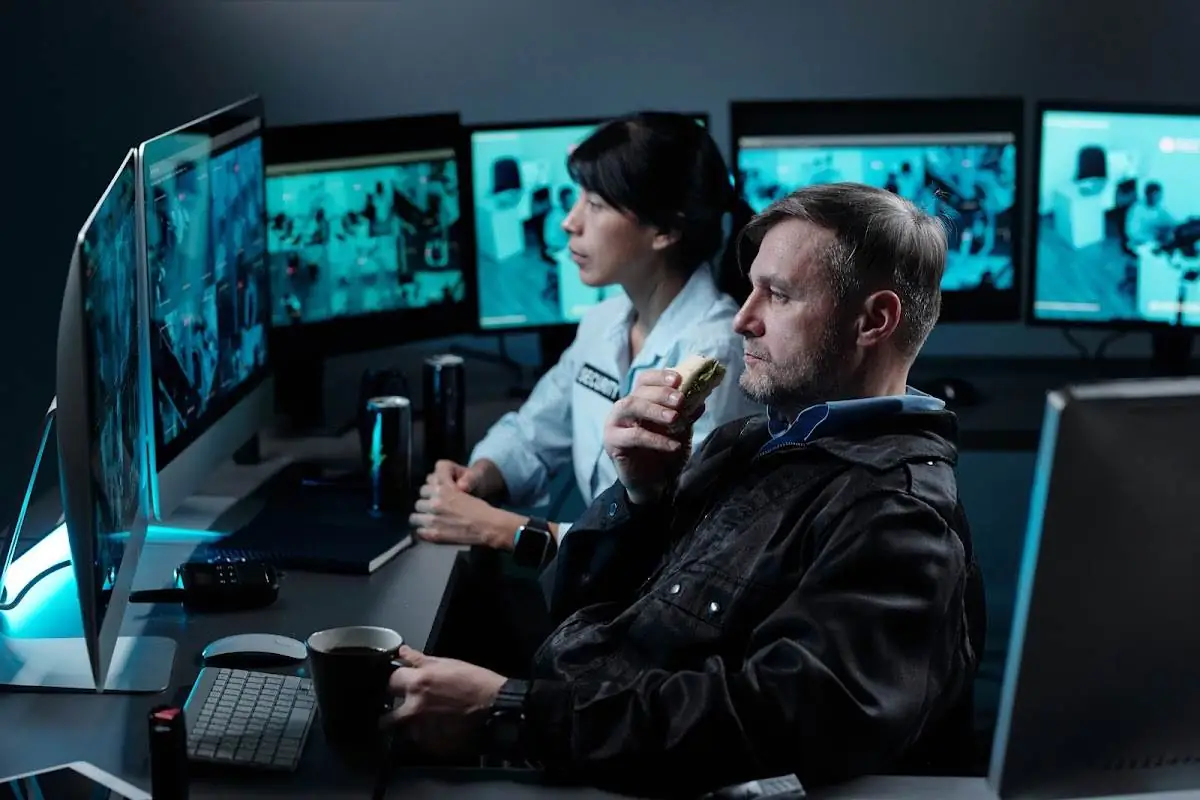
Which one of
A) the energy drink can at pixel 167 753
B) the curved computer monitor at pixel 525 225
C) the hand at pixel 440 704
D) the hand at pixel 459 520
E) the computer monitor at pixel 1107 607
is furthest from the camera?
the curved computer monitor at pixel 525 225

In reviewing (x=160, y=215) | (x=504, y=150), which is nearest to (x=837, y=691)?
(x=160, y=215)

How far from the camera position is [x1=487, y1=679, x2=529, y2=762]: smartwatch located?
4.96 feet

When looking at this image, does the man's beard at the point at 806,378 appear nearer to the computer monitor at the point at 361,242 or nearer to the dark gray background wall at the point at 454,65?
the computer monitor at the point at 361,242

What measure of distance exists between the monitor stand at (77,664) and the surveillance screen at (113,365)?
9 centimetres

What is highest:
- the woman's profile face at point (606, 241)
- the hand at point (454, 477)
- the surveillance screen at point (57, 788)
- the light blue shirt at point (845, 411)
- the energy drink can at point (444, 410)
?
the woman's profile face at point (606, 241)

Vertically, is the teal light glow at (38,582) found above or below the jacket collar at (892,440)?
below

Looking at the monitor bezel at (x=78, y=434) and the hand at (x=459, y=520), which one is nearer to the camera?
the monitor bezel at (x=78, y=434)

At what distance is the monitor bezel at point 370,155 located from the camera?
2.66 metres

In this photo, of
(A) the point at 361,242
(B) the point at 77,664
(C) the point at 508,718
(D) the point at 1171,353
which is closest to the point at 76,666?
(B) the point at 77,664

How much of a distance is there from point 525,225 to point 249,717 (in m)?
1.73

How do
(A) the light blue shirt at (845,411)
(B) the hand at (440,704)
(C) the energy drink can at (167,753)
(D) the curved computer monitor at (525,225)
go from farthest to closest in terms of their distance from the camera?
(D) the curved computer monitor at (525,225) → (A) the light blue shirt at (845,411) → (B) the hand at (440,704) → (C) the energy drink can at (167,753)

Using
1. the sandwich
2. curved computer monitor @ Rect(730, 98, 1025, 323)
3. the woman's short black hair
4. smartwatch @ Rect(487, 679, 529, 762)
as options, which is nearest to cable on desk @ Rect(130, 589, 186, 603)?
smartwatch @ Rect(487, 679, 529, 762)

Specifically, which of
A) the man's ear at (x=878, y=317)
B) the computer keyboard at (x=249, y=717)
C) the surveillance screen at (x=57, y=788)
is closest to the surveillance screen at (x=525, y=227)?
the man's ear at (x=878, y=317)

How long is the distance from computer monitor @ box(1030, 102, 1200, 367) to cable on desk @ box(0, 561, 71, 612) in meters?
2.15
